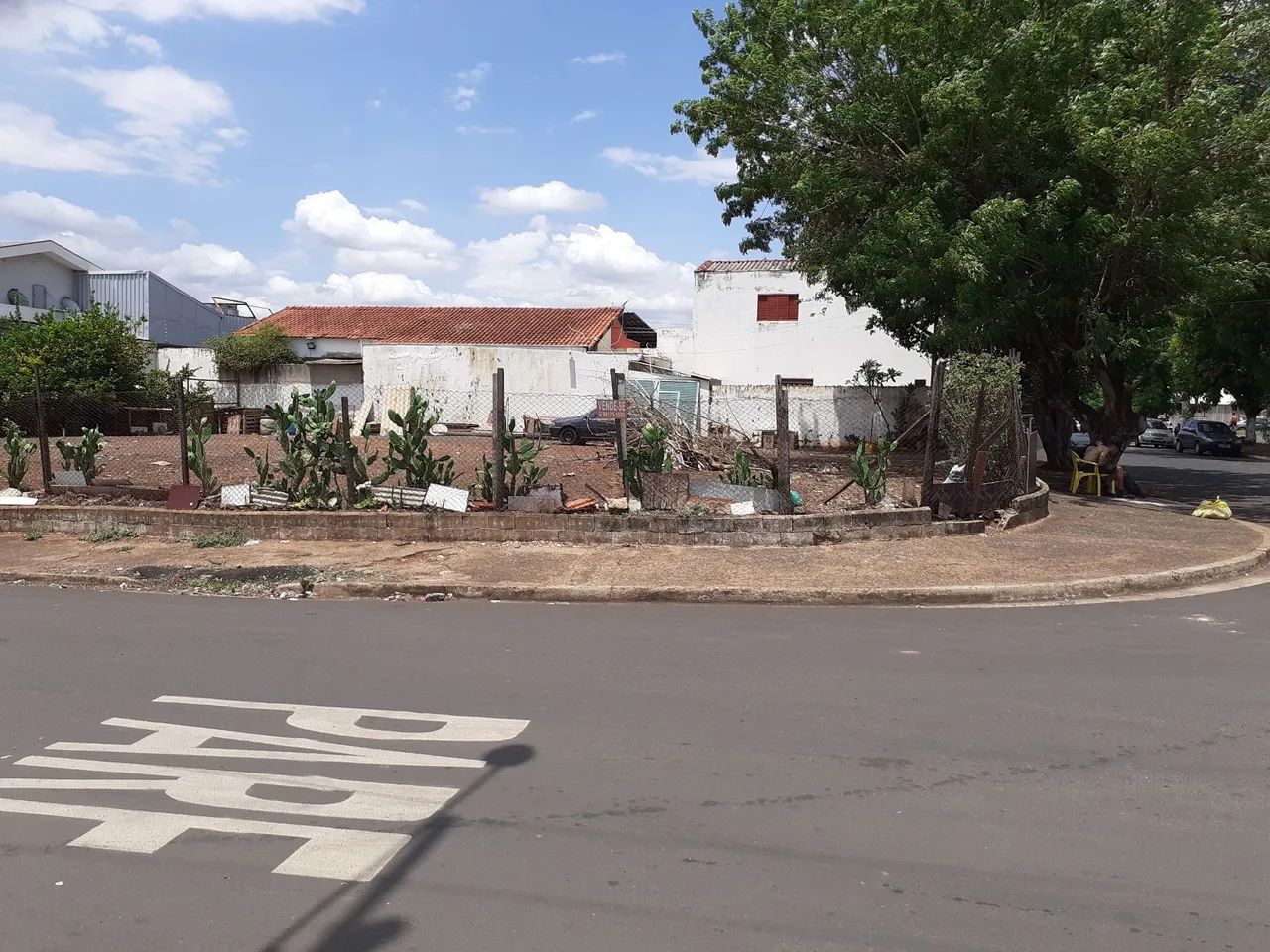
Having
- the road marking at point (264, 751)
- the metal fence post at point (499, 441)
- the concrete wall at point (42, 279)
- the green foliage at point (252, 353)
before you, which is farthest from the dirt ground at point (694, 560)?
the concrete wall at point (42, 279)

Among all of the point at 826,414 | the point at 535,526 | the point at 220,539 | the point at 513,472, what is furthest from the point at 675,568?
the point at 826,414

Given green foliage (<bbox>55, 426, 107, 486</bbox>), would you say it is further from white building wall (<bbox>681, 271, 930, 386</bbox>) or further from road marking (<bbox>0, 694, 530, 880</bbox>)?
white building wall (<bbox>681, 271, 930, 386</bbox>)

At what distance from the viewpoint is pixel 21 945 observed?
3.13 m

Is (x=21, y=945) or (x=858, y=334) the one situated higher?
(x=858, y=334)

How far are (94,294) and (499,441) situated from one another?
38514 millimetres

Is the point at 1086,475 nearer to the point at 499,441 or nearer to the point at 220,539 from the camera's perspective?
the point at 499,441

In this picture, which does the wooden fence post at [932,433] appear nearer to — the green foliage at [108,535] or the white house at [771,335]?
the green foliage at [108,535]

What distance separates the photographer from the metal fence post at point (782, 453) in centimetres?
1115

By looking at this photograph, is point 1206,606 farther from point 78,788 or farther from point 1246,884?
point 78,788

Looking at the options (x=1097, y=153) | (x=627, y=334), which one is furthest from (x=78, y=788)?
(x=627, y=334)

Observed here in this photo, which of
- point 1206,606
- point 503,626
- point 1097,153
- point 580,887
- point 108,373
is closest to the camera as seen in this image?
point 580,887

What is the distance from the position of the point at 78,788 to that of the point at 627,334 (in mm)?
45828

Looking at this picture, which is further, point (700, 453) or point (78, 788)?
point (700, 453)

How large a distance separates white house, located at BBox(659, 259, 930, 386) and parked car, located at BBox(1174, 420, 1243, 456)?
11.1 m
